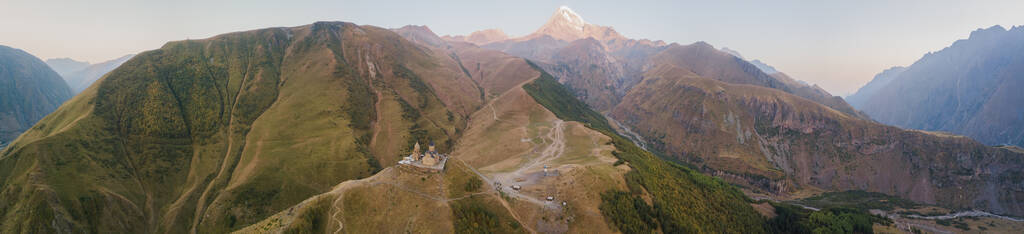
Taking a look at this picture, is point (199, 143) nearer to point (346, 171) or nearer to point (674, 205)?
point (346, 171)

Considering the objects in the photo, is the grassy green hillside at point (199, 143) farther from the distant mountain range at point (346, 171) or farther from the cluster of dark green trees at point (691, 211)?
the cluster of dark green trees at point (691, 211)

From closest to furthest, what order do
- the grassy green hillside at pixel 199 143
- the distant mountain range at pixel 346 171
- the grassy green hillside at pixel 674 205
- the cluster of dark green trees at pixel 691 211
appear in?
the distant mountain range at pixel 346 171
the grassy green hillside at pixel 674 205
the cluster of dark green trees at pixel 691 211
the grassy green hillside at pixel 199 143

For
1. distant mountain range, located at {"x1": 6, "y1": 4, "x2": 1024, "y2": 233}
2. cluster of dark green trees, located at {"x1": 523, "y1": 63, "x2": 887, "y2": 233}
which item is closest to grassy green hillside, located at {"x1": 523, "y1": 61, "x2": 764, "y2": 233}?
cluster of dark green trees, located at {"x1": 523, "y1": 63, "x2": 887, "y2": 233}

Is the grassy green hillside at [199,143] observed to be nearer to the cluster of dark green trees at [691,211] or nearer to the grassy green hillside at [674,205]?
the grassy green hillside at [674,205]

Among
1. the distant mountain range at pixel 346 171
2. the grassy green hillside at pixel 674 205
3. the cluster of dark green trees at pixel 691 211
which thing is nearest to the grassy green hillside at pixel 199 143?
the distant mountain range at pixel 346 171

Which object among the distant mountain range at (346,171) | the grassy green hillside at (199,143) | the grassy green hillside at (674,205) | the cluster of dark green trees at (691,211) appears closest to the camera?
the distant mountain range at (346,171)

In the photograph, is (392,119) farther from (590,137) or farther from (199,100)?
A: (590,137)

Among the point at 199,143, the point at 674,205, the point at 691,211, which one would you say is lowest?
the point at 199,143

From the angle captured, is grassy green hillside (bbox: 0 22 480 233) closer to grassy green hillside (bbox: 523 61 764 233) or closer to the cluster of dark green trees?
grassy green hillside (bbox: 523 61 764 233)

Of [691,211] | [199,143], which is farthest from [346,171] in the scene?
[691,211]

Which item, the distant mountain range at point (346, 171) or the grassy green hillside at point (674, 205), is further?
the grassy green hillside at point (674, 205)
